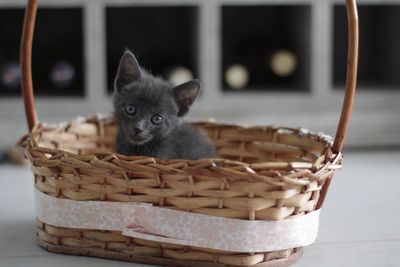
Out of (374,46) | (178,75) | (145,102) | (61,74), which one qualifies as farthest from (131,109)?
(374,46)

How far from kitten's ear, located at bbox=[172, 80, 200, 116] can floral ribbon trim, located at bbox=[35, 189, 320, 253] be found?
0.36 m

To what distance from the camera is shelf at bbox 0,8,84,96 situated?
2756 millimetres

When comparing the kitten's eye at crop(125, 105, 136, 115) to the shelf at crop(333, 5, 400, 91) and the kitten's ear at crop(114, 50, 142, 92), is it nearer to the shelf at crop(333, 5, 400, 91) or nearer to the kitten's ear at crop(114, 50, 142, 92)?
the kitten's ear at crop(114, 50, 142, 92)

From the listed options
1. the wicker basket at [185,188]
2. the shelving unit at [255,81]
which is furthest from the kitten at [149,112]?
the shelving unit at [255,81]

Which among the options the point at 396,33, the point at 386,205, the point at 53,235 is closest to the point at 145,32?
the point at 396,33

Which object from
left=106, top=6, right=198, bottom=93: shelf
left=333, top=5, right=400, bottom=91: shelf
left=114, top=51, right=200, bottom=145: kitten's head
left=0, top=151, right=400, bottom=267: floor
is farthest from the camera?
left=106, top=6, right=198, bottom=93: shelf

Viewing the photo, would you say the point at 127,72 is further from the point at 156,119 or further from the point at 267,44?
the point at 267,44

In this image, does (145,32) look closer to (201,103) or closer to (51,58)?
(51,58)

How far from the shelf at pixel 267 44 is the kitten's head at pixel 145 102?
4.17 feet

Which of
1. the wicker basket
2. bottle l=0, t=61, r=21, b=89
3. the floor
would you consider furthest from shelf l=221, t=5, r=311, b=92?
the wicker basket

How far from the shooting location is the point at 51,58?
9.59ft

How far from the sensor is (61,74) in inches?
108

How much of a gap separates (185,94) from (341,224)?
0.50 m

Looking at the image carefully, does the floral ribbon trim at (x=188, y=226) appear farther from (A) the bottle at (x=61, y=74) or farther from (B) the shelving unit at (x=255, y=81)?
(A) the bottle at (x=61, y=74)
